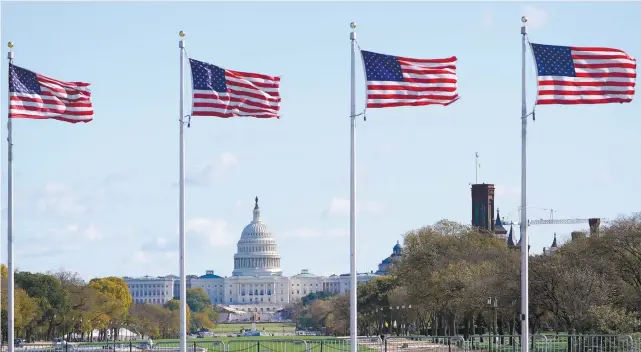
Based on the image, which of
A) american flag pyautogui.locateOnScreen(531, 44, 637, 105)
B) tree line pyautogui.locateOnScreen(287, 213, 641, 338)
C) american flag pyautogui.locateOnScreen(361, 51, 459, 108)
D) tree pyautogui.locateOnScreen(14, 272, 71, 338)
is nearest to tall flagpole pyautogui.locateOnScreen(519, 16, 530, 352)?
american flag pyautogui.locateOnScreen(531, 44, 637, 105)

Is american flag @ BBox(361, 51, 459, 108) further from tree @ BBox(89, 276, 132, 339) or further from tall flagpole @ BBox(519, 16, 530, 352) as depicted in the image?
tree @ BBox(89, 276, 132, 339)

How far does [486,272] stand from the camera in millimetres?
103688

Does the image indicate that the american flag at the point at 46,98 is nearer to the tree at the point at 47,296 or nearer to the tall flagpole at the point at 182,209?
the tall flagpole at the point at 182,209

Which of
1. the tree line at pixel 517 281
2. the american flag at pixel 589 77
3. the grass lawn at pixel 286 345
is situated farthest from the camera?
the tree line at pixel 517 281

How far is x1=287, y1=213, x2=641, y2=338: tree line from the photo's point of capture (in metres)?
81.7

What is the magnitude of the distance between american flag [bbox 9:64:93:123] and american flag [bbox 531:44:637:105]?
15.2 m

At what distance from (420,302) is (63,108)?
245ft

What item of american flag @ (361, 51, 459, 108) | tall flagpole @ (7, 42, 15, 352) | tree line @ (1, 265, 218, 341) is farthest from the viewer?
tree line @ (1, 265, 218, 341)

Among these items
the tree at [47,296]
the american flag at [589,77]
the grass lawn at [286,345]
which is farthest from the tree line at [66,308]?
the american flag at [589,77]

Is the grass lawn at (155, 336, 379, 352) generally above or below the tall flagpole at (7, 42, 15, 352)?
below

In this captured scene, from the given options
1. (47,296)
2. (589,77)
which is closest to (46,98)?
(589,77)

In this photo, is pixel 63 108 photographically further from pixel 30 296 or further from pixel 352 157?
pixel 30 296

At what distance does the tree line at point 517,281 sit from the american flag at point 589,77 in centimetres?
2614

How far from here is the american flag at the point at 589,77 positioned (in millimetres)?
44219
